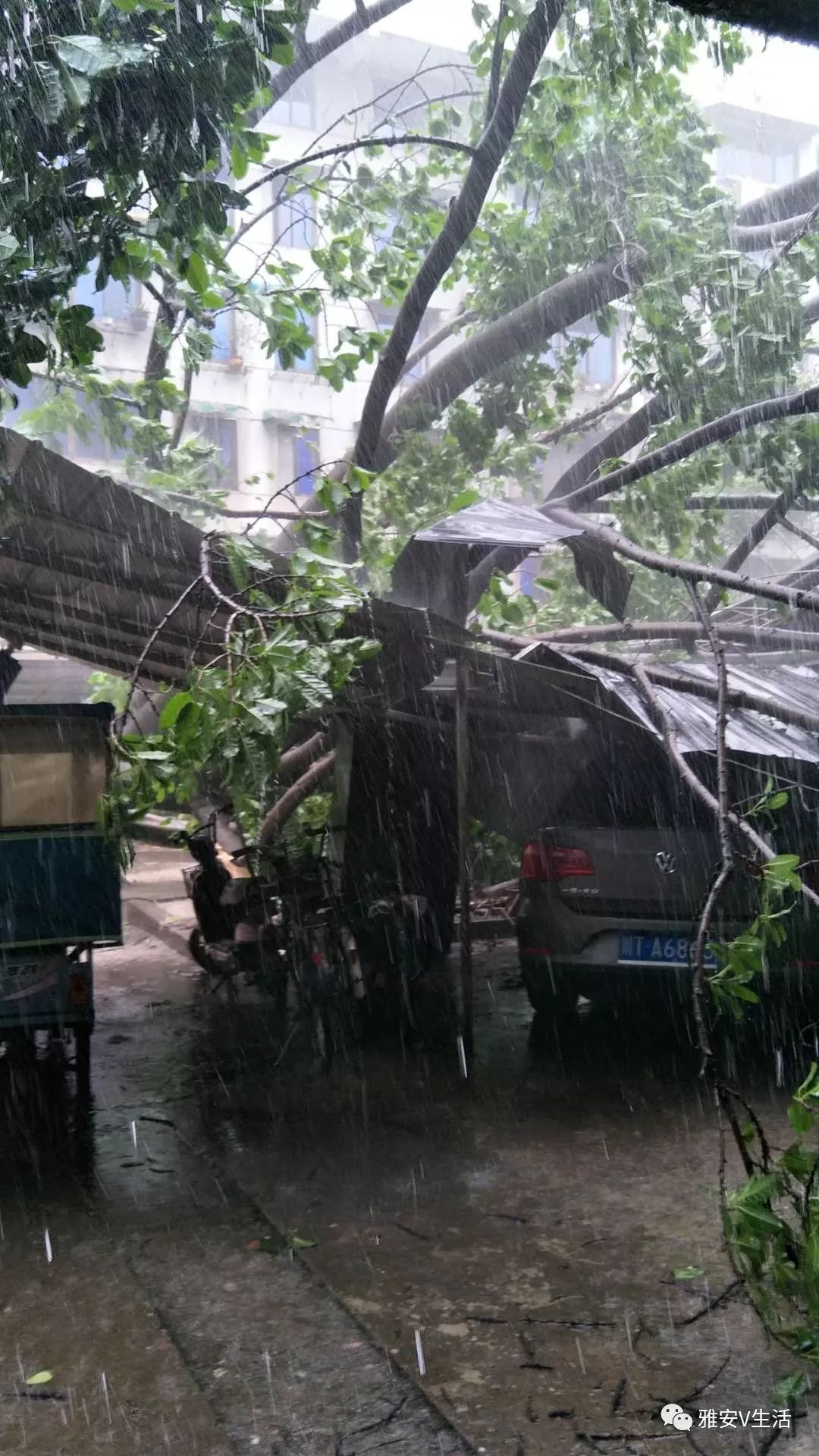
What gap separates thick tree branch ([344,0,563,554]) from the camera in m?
7.87

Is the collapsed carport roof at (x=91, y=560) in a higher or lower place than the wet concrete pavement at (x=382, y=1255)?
higher

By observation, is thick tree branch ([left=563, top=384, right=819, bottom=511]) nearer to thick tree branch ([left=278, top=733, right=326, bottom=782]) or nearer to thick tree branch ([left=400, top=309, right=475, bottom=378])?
thick tree branch ([left=278, top=733, right=326, bottom=782])

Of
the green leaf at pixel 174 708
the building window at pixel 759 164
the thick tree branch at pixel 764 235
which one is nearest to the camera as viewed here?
the green leaf at pixel 174 708

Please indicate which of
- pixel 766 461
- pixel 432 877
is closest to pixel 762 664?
pixel 766 461

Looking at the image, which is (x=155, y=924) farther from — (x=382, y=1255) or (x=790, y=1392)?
(x=790, y=1392)

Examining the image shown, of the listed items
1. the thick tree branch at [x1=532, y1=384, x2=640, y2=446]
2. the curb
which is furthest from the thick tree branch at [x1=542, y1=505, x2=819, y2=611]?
the curb

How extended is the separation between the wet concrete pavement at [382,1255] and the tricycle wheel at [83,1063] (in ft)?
0.53

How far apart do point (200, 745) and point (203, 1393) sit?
1998 millimetres

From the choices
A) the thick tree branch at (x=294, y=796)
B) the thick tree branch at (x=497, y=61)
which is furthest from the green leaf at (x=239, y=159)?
the thick tree branch at (x=294, y=796)

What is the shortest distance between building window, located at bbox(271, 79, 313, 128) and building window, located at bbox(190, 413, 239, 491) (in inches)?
252

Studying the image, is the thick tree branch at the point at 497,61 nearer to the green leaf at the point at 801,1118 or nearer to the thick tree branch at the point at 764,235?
the thick tree branch at the point at 764,235

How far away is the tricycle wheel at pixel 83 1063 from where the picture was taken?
22.5 ft

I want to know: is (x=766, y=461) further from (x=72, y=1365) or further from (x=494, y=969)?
(x=72, y=1365)

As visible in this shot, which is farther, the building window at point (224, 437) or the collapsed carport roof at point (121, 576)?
the building window at point (224, 437)
